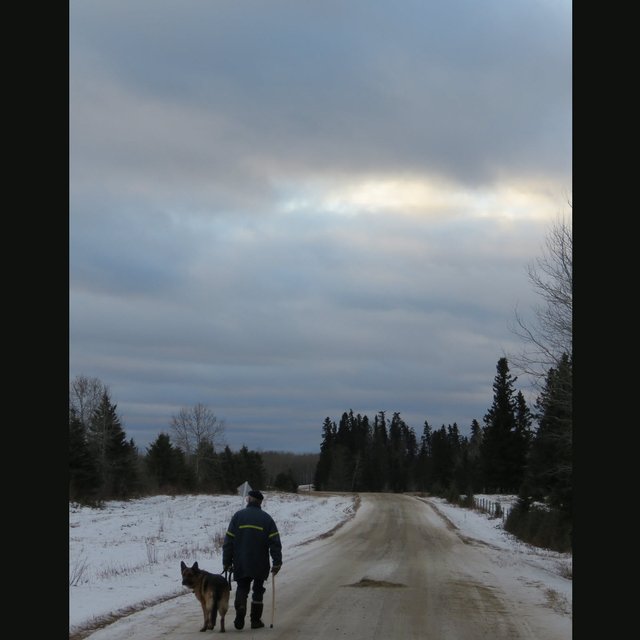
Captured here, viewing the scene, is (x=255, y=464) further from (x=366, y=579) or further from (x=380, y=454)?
(x=366, y=579)

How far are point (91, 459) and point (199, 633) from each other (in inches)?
2053

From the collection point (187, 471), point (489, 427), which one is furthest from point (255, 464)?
point (489, 427)

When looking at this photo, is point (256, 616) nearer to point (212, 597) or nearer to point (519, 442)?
point (212, 597)

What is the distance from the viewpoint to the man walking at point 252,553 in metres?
11.2

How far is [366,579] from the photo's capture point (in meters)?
17.5

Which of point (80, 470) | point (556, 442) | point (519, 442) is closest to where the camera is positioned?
point (556, 442)

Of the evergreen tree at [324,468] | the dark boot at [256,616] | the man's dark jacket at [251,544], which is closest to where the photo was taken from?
the dark boot at [256,616]

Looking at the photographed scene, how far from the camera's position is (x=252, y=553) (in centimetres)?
1132

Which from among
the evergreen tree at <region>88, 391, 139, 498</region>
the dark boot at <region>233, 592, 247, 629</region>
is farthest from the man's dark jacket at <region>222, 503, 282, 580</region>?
the evergreen tree at <region>88, 391, 139, 498</region>

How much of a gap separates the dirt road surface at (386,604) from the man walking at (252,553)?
396 millimetres

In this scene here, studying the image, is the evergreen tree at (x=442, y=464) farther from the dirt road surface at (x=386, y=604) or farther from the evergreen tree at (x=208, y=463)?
the dirt road surface at (x=386, y=604)

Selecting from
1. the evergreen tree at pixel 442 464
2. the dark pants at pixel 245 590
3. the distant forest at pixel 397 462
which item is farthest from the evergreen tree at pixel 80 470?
the evergreen tree at pixel 442 464

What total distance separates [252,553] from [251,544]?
124 mm

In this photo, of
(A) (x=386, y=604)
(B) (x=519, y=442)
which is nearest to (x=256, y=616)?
(A) (x=386, y=604)
